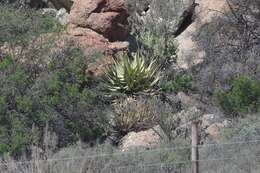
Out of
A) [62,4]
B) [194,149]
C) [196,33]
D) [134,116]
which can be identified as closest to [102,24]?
[196,33]

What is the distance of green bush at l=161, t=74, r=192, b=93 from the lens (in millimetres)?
20844

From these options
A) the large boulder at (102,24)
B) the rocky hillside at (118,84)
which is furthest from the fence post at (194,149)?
the large boulder at (102,24)

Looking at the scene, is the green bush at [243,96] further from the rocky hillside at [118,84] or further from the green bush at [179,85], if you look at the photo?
the green bush at [179,85]

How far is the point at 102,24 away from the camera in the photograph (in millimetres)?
23328

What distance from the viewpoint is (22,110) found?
652 inches

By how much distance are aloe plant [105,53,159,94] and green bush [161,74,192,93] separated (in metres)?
0.36

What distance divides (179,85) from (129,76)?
5.03 ft

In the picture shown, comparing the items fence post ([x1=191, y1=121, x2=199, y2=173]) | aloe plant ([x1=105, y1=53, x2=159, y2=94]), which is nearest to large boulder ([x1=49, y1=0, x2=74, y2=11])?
aloe plant ([x1=105, y1=53, x2=159, y2=94])

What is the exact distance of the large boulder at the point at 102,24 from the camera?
21719mm

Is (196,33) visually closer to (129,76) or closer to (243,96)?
(129,76)

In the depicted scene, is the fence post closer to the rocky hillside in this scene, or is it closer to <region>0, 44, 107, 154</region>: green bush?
the rocky hillside

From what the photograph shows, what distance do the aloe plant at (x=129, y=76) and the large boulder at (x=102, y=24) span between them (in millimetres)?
573

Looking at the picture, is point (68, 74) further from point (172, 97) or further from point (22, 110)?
point (172, 97)

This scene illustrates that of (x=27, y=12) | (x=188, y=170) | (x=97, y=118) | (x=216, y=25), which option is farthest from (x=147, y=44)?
(x=188, y=170)
